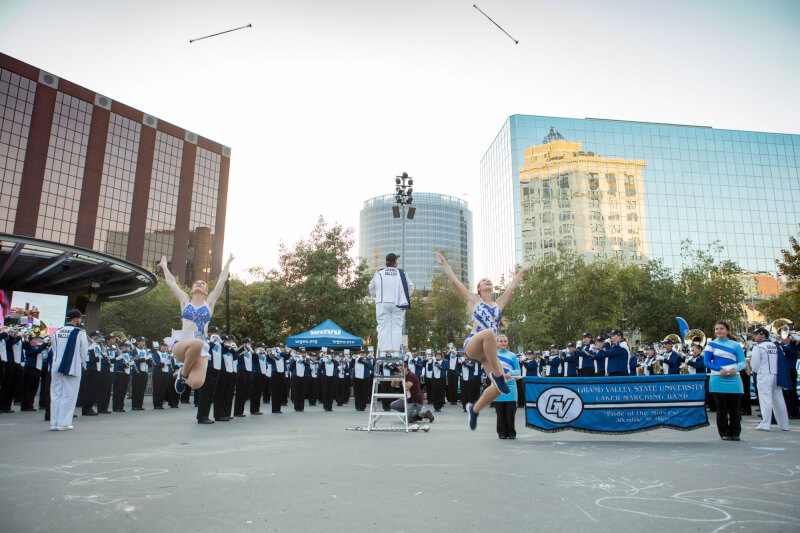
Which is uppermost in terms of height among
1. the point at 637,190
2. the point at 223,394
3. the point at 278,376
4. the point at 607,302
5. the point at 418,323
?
the point at 637,190

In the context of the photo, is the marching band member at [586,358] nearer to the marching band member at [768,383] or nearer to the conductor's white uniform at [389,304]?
the marching band member at [768,383]

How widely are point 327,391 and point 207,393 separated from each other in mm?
5971

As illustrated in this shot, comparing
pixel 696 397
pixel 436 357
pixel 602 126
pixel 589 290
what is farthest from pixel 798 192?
pixel 696 397

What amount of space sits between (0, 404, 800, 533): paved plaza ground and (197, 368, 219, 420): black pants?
3.57 m

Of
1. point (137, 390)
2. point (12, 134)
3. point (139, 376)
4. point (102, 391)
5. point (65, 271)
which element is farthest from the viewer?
point (12, 134)

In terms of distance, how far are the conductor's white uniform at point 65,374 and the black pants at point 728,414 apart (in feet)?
41.7

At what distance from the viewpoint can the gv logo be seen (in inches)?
356

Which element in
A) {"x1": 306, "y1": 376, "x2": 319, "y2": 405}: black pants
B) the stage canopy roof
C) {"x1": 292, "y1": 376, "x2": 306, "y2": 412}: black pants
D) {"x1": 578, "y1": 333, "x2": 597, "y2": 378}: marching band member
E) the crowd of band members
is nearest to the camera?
the crowd of band members

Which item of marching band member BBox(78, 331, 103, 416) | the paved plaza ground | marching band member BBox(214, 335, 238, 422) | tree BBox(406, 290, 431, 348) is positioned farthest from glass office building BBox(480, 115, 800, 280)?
the paved plaza ground

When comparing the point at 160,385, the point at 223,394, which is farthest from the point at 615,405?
the point at 160,385

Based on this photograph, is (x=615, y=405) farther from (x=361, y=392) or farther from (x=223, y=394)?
(x=361, y=392)

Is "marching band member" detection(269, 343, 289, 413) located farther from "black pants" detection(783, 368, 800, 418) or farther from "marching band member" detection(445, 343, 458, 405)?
"black pants" detection(783, 368, 800, 418)

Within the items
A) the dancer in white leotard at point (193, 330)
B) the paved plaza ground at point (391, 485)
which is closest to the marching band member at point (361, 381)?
the dancer in white leotard at point (193, 330)

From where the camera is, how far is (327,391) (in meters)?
17.5
